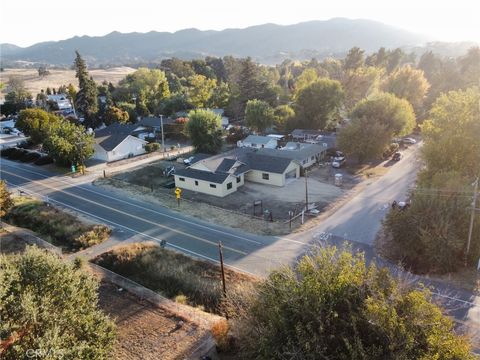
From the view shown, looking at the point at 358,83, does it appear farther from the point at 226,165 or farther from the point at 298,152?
the point at 226,165

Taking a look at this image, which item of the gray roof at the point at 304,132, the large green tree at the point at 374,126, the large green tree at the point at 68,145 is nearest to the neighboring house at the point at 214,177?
the large green tree at the point at 374,126

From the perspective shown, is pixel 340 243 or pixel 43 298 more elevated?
pixel 43 298

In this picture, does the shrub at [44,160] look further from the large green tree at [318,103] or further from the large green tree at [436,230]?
the large green tree at [436,230]

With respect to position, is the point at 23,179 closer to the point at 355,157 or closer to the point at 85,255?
the point at 85,255

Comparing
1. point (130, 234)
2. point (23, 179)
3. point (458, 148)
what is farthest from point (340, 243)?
point (23, 179)

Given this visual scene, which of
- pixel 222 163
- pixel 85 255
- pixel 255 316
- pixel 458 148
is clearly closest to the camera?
pixel 255 316

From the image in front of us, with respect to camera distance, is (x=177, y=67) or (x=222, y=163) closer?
(x=222, y=163)

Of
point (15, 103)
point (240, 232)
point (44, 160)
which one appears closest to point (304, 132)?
point (240, 232)
